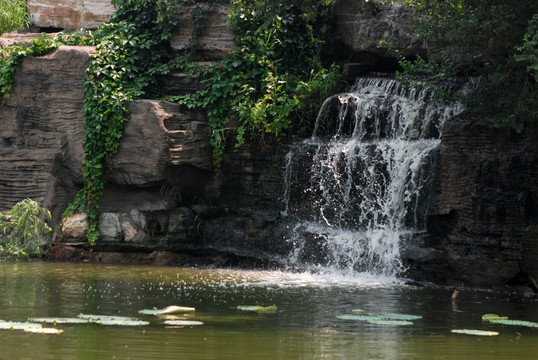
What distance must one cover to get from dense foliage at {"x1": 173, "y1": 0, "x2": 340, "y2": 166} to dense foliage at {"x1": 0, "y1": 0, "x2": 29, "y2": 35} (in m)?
3.94

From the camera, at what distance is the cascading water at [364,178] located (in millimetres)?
11914

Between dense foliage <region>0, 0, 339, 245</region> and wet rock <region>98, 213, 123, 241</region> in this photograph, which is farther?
dense foliage <region>0, 0, 339, 245</region>

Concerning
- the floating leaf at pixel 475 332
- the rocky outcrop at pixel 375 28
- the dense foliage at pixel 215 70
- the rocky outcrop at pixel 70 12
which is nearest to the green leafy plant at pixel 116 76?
the dense foliage at pixel 215 70

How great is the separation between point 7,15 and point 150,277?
779 cm

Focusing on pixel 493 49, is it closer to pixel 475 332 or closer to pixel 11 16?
pixel 475 332

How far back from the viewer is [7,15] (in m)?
16.6

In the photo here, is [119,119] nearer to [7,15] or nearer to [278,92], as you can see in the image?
[278,92]

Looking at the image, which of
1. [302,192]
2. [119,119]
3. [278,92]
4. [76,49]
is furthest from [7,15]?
[302,192]

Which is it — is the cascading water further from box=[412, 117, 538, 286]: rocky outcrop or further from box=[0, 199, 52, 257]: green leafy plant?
box=[0, 199, 52, 257]: green leafy plant

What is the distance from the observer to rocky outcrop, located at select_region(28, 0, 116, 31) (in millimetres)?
16766

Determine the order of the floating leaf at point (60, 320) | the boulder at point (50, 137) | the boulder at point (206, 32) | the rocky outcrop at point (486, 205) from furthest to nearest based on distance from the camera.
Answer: the boulder at point (206, 32) → the boulder at point (50, 137) → the rocky outcrop at point (486, 205) → the floating leaf at point (60, 320)

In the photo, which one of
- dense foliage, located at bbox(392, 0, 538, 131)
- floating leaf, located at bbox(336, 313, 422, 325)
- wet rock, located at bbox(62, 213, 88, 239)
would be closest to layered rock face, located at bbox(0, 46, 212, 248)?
wet rock, located at bbox(62, 213, 88, 239)

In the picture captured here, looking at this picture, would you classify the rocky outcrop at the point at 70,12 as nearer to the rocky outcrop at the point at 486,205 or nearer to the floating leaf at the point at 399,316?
the rocky outcrop at the point at 486,205

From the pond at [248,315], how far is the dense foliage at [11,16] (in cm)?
634
